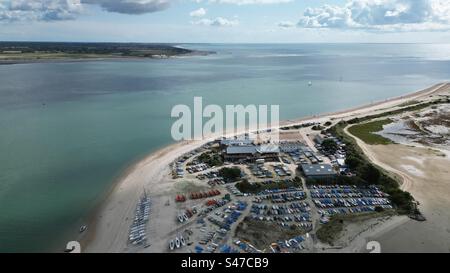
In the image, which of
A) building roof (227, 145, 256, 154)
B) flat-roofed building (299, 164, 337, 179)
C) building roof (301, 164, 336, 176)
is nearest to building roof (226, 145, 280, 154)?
building roof (227, 145, 256, 154)

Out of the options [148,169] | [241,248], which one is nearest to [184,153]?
[148,169]

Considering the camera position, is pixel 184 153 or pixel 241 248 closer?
pixel 241 248

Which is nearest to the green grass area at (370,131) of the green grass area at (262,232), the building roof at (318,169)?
the building roof at (318,169)

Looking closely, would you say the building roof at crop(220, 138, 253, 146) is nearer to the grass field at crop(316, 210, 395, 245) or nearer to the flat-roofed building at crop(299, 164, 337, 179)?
the flat-roofed building at crop(299, 164, 337, 179)

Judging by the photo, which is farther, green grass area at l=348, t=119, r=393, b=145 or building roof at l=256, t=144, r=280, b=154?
green grass area at l=348, t=119, r=393, b=145
